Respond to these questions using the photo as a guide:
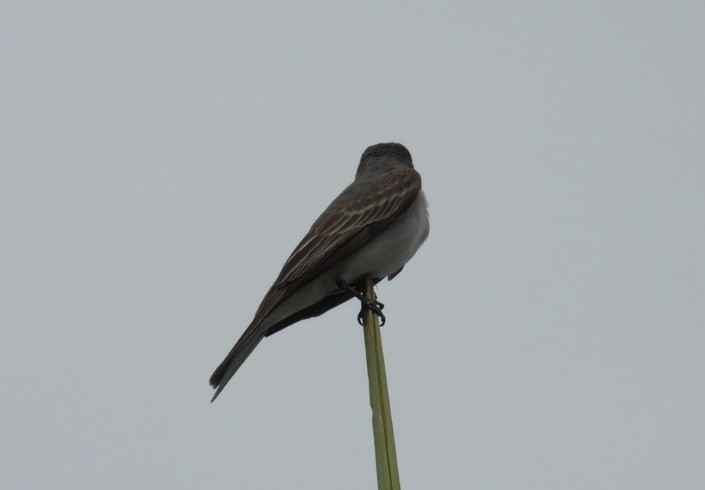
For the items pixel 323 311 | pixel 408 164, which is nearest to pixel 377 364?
pixel 323 311

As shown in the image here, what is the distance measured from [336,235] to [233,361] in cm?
181

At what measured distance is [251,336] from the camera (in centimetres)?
866

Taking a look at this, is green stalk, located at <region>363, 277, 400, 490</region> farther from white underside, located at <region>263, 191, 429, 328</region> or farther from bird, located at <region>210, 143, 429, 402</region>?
white underside, located at <region>263, 191, 429, 328</region>

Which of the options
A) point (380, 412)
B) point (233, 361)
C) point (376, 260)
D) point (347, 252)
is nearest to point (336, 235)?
point (347, 252)

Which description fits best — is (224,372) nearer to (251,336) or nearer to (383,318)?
(251,336)

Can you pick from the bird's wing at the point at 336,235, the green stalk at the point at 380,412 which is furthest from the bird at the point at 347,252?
the green stalk at the point at 380,412

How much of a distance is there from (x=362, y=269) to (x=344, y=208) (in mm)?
697

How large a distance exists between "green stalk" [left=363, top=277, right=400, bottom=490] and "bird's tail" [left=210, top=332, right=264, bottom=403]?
8.32 feet

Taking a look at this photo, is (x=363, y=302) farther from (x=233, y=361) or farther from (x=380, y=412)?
(x=380, y=412)

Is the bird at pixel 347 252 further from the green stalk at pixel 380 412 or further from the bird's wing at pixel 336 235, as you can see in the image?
the green stalk at pixel 380 412

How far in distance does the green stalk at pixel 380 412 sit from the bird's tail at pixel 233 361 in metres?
2.54

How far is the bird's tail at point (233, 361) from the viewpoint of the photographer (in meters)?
8.23

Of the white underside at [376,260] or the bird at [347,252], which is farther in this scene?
the white underside at [376,260]

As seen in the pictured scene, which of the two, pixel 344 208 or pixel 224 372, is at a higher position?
pixel 344 208
